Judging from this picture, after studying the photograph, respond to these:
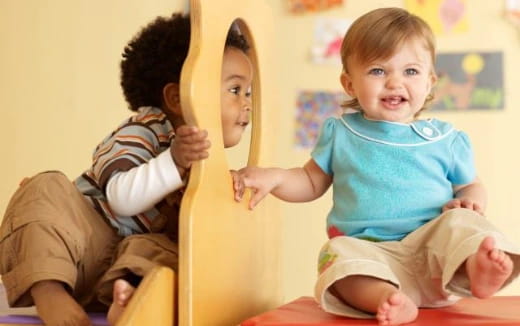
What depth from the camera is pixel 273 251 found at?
4.84 ft

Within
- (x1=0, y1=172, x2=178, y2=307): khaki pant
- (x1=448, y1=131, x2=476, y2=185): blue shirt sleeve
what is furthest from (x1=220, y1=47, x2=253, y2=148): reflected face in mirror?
(x1=448, y1=131, x2=476, y2=185): blue shirt sleeve

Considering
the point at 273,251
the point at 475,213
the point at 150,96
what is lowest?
the point at 273,251

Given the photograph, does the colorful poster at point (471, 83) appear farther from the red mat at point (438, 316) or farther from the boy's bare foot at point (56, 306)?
the boy's bare foot at point (56, 306)

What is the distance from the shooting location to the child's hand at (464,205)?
3.67ft

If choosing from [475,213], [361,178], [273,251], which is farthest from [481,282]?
[273,251]

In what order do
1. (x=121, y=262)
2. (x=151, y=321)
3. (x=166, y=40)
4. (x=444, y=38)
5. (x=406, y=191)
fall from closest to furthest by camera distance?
(x=151, y=321)
(x=121, y=262)
(x=406, y=191)
(x=166, y=40)
(x=444, y=38)

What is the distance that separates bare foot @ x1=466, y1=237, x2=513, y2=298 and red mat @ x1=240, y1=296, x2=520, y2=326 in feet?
0.13

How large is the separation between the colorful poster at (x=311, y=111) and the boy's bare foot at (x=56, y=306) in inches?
51.8

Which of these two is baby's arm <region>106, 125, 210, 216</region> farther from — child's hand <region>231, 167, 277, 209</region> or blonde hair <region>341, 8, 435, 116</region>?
blonde hair <region>341, 8, 435, 116</region>

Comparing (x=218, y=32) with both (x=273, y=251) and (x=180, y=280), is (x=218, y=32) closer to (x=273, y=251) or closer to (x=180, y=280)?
(x=180, y=280)

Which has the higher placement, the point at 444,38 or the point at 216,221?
the point at 444,38

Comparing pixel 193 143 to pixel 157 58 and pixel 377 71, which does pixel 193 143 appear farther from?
pixel 157 58

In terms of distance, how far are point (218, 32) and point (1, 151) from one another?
1439 millimetres

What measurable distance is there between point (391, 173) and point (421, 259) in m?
0.13
